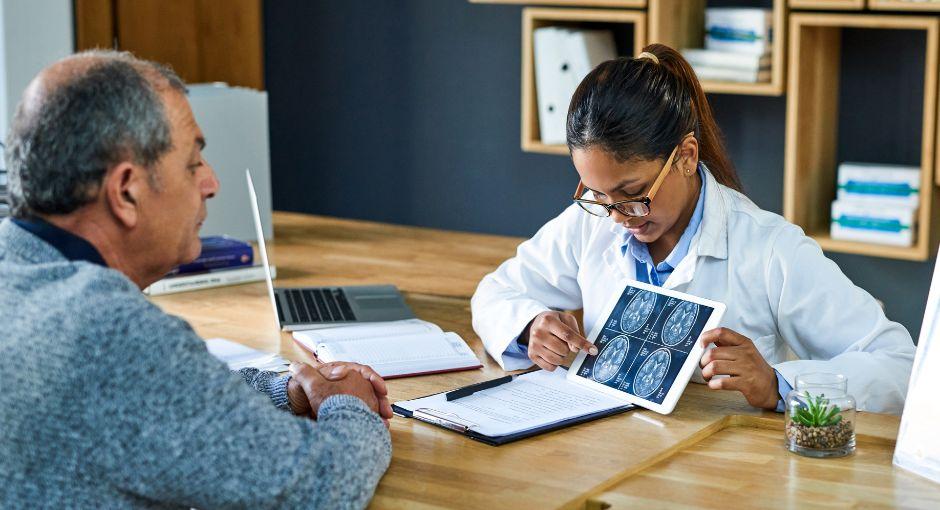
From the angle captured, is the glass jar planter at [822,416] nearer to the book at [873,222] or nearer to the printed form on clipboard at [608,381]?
the printed form on clipboard at [608,381]

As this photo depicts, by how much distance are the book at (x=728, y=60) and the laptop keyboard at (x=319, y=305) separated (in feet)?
4.15

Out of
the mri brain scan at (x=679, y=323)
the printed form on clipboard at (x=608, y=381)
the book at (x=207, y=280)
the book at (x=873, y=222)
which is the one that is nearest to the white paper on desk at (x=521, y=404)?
the printed form on clipboard at (x=608, y=381)

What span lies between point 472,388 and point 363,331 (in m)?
0.50

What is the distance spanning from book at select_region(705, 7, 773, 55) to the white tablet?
1399mm

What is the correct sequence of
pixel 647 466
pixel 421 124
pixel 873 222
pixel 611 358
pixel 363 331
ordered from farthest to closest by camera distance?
pixel 421 124 → pixel 873 222 → pixel 363 331 → pixel 611 358 → pixel 647 466

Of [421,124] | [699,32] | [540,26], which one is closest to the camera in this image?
[699,32]

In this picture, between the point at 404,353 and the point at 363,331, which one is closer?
the point at 404,353

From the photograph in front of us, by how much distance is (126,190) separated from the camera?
144 cm

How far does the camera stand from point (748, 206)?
225 cm

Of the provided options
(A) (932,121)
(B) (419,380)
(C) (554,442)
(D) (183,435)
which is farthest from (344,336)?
(A) (932,121)

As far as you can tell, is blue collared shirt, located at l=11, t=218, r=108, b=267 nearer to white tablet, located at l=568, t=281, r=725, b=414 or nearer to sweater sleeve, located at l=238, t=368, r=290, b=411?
sweater sleeve, located at l=238, t=368, r=290, b=411

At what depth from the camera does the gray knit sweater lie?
1.31 meters

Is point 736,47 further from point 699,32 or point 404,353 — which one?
point 404,353

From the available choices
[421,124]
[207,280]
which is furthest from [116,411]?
[421,124]
